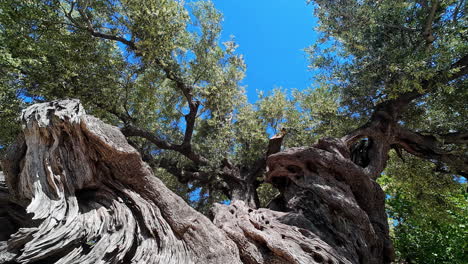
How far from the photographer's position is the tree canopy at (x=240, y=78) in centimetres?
873

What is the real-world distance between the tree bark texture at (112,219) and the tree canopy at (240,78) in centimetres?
313

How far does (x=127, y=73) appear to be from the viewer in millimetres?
10609

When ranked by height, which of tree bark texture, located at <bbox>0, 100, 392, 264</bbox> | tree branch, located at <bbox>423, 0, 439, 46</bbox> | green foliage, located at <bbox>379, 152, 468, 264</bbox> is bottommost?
tree bark texture, located at <bbox>0, 100, 392, 264</bbox>

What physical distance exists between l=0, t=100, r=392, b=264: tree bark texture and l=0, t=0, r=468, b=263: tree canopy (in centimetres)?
313

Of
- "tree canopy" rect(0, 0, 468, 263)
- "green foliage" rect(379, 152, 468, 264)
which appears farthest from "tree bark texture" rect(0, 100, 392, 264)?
"green foliage" rect(379, 152, 468, 264)

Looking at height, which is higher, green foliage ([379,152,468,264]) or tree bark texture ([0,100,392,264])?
green foliage ([379,152,468,264])

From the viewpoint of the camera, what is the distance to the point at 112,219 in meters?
4.46

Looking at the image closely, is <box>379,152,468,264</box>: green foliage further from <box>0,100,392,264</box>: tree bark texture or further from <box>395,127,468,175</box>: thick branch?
<box>0,100,392,264</box>: tree bark texture

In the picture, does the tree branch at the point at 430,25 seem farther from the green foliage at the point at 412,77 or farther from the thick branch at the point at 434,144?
the thick branch at the point at 434,144

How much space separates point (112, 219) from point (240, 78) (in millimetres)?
9916

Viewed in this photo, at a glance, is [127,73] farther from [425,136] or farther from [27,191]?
[425,136]

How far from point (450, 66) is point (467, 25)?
1.37m

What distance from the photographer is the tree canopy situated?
8.73 m

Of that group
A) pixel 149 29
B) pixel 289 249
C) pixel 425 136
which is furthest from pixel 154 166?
pixel 425 136
